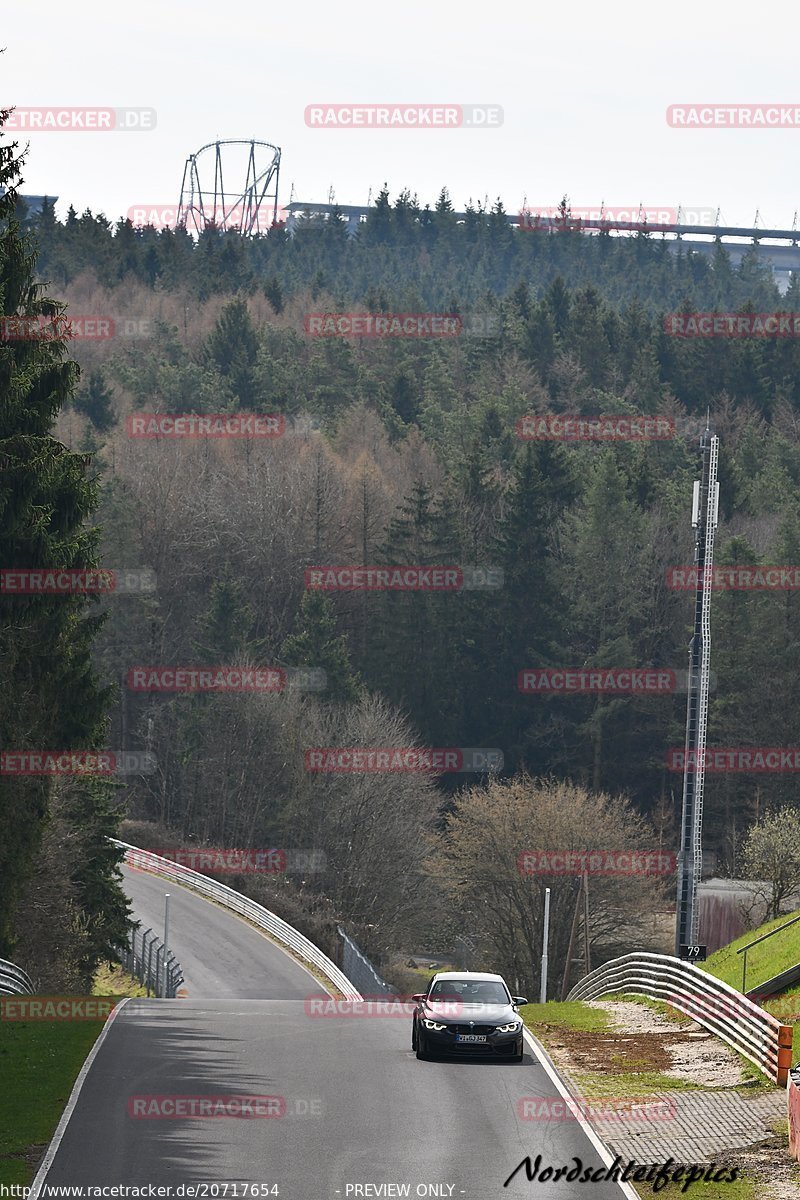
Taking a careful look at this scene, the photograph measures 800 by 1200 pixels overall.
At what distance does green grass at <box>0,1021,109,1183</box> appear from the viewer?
16.5 metres

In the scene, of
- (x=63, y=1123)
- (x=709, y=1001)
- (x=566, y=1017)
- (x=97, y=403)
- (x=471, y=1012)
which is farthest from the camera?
(x=97, y=403)

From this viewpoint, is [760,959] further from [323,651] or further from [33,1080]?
[323,651]

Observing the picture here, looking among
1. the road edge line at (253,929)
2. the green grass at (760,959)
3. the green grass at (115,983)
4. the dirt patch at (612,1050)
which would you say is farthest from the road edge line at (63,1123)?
the green grass at (115,983)

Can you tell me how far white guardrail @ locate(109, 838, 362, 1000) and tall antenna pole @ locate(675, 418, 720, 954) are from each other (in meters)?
14.4

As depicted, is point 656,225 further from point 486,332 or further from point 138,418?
point 138,418

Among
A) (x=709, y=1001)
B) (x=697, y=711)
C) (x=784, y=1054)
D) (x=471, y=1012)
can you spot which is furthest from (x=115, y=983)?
(x=784, y=1054)

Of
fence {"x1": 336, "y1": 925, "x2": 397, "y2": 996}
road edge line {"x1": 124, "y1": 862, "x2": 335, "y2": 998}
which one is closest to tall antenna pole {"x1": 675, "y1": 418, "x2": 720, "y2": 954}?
fence {"x1": 336, "y1": 925, "x2": 397, "y2": 996}

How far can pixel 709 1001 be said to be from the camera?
25.2 metres

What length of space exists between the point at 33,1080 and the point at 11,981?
991 centimetres

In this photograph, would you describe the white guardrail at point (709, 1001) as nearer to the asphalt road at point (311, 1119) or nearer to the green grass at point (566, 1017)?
the green grass at point (566, 1017)

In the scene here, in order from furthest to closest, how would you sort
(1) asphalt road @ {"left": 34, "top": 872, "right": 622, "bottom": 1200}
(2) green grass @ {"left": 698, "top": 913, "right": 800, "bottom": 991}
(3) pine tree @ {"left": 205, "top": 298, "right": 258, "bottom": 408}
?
(3) pine tree @ {"left": 205, "top": 298, "right": 258, "bottom": 408} < (2) green grass @ {"left": 698, "top": 913, "right": 800, "bottom": 991} < (1) asphalt road @ {"left": 34, "top": 872, "right": 622, "bottom": 1200}

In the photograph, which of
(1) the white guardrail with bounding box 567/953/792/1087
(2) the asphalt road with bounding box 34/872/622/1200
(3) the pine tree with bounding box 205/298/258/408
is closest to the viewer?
(2) the asphalt road with bounding box 34/872/622/1200

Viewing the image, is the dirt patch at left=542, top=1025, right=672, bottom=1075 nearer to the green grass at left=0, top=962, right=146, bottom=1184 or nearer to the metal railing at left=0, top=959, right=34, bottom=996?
the green grass at left=0, top=962, right=146, bottom=1184

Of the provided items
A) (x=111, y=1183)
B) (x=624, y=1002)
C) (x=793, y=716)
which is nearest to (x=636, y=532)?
(x=793, y=716)
